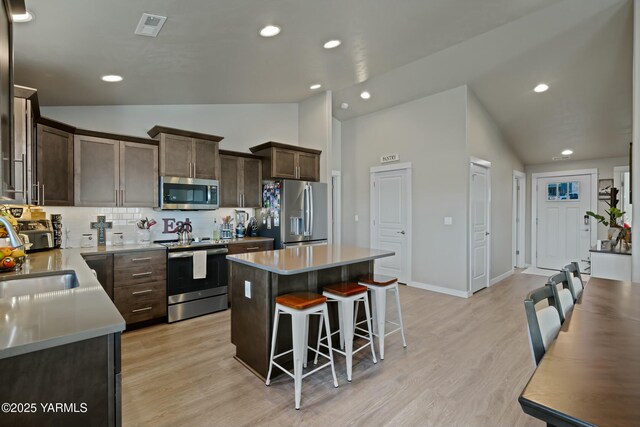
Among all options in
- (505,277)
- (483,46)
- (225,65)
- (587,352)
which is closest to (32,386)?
(587,352)

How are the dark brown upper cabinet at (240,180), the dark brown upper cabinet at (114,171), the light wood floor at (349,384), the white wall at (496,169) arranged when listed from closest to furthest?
the light wood floor at (349,384)
the dark brown upper cabinet at (114,171)
the dark brown upper cabinet at (240,180)
the white wall at (496,169)

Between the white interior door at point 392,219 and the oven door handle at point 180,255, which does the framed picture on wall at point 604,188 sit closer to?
the white interior door at point 392,219

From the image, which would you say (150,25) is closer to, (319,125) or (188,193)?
(188,193)

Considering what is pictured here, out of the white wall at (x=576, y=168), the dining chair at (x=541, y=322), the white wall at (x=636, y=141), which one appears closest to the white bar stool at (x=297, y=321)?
the dining chair at (x=541, y=322)

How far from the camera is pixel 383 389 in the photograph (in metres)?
2.31

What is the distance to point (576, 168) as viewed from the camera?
652 centimetres

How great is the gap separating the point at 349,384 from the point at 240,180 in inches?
128

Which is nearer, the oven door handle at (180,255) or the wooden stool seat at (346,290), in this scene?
the wooden stool seat at (346,290)

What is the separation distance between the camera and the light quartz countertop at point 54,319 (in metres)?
0.95

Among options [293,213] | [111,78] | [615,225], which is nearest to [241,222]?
[293,213]

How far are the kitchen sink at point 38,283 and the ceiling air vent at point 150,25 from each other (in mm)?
1778

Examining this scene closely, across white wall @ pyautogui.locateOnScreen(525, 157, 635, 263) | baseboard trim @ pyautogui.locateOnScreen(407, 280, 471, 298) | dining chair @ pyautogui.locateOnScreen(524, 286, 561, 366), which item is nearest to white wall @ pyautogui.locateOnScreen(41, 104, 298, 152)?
baseboard trim @ pyautogui.locateOnScreen(407, 280, 471, 298)

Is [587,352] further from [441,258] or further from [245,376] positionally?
[441,258]

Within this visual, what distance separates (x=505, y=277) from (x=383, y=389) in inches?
191
